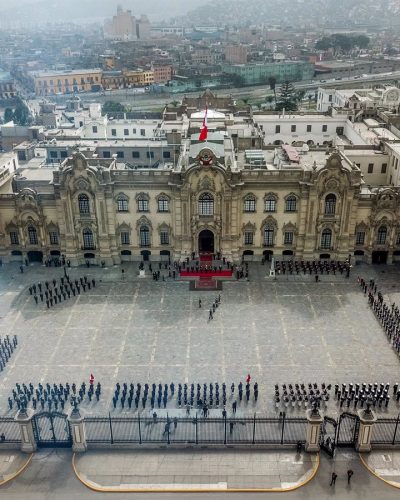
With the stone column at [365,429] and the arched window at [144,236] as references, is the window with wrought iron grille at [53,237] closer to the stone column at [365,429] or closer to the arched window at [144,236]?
the arched window at [144,236]

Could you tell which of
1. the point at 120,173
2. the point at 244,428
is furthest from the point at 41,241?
the point at 244,428

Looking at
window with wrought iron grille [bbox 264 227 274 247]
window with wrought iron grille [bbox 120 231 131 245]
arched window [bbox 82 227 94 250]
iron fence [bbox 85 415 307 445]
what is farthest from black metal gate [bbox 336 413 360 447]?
arched window [bbox 82 227 94 250]

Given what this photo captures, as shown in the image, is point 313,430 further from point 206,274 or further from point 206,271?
point 206,271

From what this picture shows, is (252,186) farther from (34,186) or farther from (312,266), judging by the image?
(34,186)

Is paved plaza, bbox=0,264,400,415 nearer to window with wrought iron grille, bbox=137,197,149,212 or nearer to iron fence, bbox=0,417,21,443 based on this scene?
iron fence, bbox=0,417,21,443

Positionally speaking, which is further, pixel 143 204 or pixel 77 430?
pixel 143 204

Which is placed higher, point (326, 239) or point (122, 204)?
point (122, 204)

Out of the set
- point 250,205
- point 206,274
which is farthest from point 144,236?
point 250,205

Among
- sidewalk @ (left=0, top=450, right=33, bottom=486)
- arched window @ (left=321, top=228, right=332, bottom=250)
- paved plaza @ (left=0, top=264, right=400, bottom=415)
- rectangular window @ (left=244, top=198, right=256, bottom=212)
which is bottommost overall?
paved plaza @ (left=0, top=264, right=400, bottom=415)
